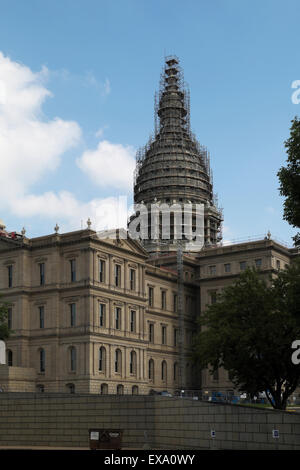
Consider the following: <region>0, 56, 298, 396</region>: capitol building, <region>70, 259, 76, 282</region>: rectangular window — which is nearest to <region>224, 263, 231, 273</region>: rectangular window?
<region>0, 56, 298, 396</region>: capitol building

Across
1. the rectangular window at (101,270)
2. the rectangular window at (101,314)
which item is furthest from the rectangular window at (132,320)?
the rectangular window at (101,270)

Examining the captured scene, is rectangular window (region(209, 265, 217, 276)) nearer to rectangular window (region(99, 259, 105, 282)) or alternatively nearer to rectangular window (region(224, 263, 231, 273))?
rectangular window (region(224, 263, 231, 273))

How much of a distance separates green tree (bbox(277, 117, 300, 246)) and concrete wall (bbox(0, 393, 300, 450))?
34.9ft

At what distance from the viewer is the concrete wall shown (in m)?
41.8

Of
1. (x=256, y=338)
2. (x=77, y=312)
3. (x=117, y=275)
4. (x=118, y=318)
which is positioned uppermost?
(x=117, y=275)

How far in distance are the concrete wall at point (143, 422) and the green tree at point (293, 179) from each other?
10.7 metres

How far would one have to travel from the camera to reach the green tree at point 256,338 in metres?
58.9

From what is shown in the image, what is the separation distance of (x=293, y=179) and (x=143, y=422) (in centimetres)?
1938

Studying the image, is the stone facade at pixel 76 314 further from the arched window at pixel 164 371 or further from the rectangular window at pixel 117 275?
the arched window at pixel 164 371

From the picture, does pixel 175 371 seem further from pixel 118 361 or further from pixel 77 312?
pixel 77 312

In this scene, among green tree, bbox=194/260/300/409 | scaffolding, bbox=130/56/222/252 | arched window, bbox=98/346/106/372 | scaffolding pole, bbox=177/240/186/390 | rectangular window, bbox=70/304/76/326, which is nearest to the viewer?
green tree, bbox=194/260/300/409

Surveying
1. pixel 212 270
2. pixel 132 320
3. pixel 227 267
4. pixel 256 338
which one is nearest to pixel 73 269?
pixel 132 320

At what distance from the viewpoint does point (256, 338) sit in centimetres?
5925

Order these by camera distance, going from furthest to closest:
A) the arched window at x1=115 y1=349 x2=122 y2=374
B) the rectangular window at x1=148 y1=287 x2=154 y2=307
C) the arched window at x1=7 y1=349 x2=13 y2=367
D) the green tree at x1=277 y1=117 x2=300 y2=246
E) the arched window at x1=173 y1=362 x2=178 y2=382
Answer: the arched window at x1=173 y1=362 x2=178 y2=382 → the rectangular window at x1=148 y1=287 x2=154 y2=307 → the arched window at x1=115 y1=349 x2=122 y2=374 → the arched window at x1=7 y1=349 x2=13 y2=367 → the green tree at x1=277 y1=117 x2=300 y2=246
